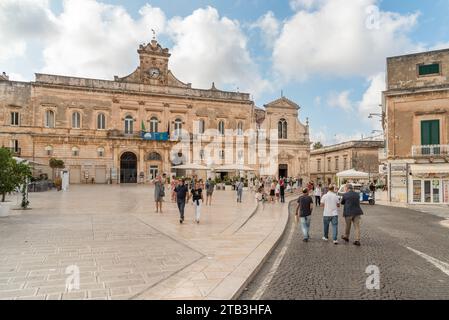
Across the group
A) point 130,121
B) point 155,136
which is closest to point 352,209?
point 155,136

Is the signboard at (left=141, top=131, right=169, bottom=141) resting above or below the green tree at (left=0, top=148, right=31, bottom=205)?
above

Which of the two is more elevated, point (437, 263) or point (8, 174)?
point (8, 174)

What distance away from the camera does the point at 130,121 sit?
39.0 metres

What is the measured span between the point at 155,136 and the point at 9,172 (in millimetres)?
26583

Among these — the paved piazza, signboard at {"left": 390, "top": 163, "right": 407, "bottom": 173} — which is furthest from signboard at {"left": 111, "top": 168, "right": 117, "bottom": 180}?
signboard at {"left": 390, "top": 163, "right": 407, "bottom": 173}

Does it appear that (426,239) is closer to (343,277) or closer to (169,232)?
(343,277)

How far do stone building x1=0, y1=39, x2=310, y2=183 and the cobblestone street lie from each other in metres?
24.5

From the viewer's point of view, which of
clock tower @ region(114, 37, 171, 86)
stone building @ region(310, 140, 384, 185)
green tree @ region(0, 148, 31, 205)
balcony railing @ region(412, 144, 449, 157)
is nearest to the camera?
green tree @ region(0, 148, 31, 205)

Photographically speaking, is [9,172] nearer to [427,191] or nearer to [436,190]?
[427,191]

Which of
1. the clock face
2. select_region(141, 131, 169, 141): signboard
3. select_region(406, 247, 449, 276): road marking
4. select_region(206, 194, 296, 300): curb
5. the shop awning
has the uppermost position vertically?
the clock face

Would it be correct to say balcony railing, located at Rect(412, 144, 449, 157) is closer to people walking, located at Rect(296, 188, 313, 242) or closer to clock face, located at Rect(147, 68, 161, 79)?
people walking, located at Rect(296, 188, 313, 242)

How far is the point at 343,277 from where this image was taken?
5.54 meters

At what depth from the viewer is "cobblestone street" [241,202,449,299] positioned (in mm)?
4848
